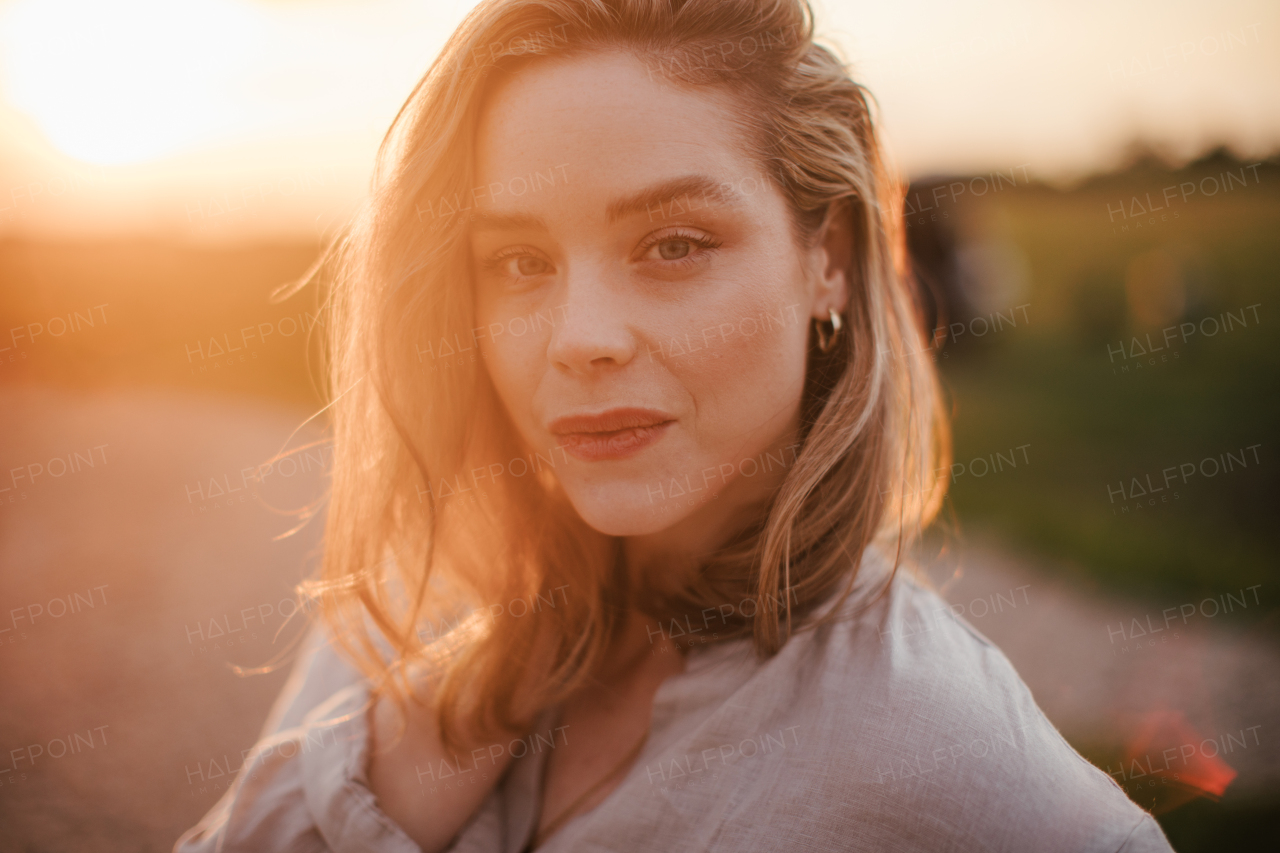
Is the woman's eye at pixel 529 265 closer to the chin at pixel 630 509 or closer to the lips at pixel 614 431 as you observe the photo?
the lips at pixel 614 431

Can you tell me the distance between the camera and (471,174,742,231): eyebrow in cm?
142

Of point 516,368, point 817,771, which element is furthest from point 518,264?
point 817,771

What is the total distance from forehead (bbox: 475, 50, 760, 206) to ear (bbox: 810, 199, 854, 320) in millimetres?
306

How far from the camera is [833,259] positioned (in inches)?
70.7

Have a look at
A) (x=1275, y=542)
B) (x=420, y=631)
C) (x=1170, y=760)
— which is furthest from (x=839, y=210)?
(x=1275, y=542)

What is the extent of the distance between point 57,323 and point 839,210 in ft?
41.1

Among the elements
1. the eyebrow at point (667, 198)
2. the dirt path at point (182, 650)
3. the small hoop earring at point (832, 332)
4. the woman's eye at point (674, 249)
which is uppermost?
the eyebrow at point (667, 198)

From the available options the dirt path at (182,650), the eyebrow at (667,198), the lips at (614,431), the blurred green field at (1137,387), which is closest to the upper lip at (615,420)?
the lips at (614,431)

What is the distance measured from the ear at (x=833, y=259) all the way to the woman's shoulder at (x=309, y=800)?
5.20 ft

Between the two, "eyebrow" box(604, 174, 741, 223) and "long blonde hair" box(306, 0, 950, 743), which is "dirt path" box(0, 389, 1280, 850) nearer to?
"long blonde hair" box(306, 0, 950, 743)

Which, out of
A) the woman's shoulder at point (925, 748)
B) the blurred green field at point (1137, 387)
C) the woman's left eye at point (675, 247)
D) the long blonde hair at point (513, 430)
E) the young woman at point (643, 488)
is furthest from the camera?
the blurred green field at point (1137, 387)

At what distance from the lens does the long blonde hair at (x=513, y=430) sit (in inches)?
62.6

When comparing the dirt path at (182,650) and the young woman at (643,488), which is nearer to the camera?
the young woman at (643,488)

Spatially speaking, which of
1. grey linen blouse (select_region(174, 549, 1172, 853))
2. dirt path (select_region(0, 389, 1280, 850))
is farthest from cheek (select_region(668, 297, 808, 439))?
dirt path (select_region(0, 389, 1280, 850))
